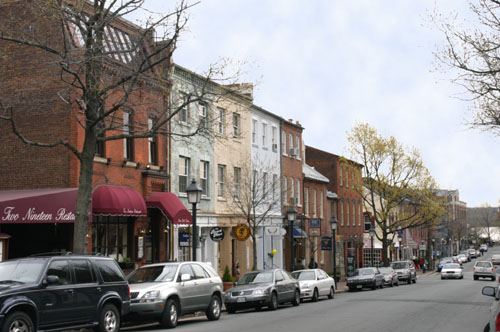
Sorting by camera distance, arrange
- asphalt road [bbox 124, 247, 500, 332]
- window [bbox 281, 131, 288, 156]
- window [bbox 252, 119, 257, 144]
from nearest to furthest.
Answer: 1. asphalt road [bbox 124, 247, 500, 332]
2. window [bbox 252, 119, 257, 144]
3. window [bbox 281, 131, 288, 156]

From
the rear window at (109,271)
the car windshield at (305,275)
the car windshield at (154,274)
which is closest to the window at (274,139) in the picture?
the car windshield at (305,275)

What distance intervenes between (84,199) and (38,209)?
551 centimetres

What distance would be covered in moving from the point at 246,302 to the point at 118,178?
26.0 ft

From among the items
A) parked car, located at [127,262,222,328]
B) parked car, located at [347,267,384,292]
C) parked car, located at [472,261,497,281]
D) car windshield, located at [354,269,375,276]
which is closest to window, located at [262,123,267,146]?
car windshield, located at [354,269,375,276]

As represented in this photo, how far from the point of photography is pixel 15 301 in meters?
11.9

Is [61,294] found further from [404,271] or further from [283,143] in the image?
[404,271]

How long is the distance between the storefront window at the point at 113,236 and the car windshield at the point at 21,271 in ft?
40.2

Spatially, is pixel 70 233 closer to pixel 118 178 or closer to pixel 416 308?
pixel 118 178

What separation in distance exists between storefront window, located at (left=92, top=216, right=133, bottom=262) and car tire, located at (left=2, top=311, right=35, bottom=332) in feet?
43.8

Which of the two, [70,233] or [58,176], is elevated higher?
[58,176]

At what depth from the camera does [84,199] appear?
58.4 ft

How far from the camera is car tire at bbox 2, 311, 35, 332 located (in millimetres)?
11672

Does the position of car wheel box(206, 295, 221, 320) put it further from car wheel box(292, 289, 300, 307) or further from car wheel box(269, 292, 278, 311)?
car wheel box(292, 289, 300, 307)

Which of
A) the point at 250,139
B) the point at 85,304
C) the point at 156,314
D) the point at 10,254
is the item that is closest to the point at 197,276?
the point at 156,314
